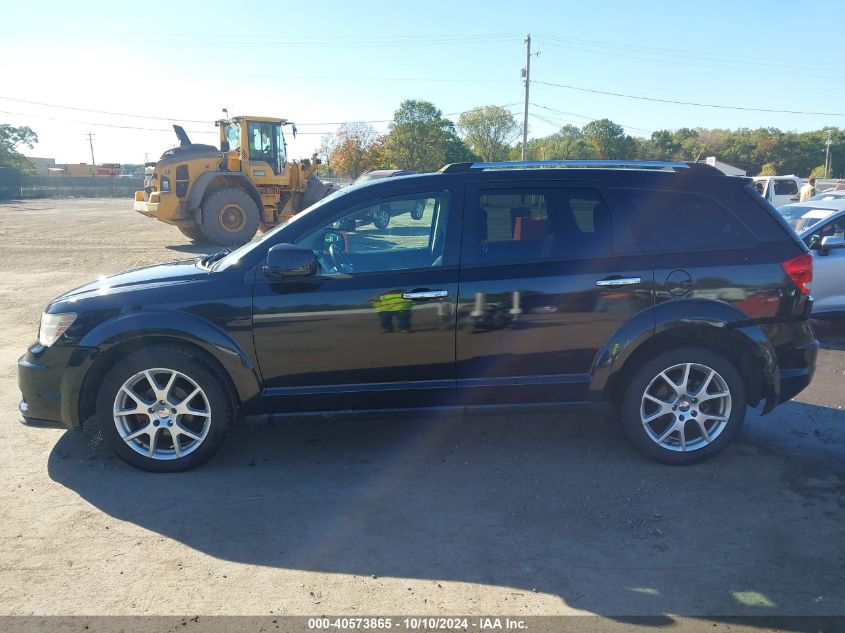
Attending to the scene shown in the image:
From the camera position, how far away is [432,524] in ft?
11.9

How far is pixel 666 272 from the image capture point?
4.22 m

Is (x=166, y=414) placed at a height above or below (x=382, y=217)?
below

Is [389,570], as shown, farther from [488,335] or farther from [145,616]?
[488,335]

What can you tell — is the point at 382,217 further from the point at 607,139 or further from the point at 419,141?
the point at 607,139

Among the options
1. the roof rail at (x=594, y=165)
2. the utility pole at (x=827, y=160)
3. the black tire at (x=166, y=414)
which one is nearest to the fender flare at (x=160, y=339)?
the black tire at (x=166, y=414)

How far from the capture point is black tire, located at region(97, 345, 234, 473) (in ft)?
13.5

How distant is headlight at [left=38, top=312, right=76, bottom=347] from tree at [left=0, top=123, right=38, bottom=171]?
82902mm

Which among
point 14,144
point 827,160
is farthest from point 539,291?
point 14,144

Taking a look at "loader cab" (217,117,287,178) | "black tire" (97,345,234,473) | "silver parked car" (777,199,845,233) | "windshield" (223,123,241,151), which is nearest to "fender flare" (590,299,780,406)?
"black tire" (97,345,234,473)

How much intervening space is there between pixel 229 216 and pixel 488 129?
52.1 metres

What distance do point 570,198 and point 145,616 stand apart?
11.1 ft

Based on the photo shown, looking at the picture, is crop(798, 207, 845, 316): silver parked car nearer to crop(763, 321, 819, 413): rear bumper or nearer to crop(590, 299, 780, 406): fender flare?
crop(763, 321, 819, 413): rear bumper

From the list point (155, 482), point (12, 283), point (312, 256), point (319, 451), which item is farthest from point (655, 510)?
point (12, 283)

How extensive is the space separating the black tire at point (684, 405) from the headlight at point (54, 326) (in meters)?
3.63
